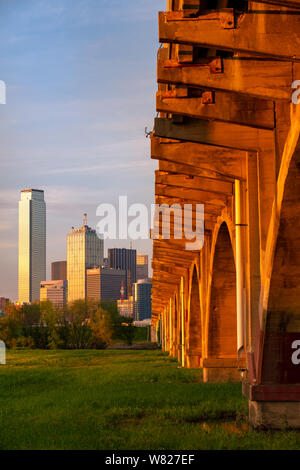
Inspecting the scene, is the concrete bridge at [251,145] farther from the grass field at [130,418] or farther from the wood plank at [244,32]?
the grass field at [130,418]

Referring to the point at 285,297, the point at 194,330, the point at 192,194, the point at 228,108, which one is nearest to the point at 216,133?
the point at 228,108

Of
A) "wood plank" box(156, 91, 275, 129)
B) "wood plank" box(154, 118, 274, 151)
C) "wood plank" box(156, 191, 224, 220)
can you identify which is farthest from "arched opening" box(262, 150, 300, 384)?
"wood plank" box(156, 191, 224, 220)

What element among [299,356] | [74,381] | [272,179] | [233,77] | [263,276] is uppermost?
[233,77]

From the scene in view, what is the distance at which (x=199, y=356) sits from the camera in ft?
123

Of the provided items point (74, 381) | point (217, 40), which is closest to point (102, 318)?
point (74, 381)

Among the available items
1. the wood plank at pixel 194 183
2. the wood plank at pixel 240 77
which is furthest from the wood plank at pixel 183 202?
the wood plank at pixel 240 77

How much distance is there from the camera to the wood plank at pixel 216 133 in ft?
43.8

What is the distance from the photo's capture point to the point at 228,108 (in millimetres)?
12344

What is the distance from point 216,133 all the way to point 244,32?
4.62m

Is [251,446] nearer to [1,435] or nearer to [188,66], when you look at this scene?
[1,435]

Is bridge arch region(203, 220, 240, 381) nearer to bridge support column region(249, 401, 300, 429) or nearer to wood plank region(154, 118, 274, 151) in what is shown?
wood plank region(154, 118, 274, 151)

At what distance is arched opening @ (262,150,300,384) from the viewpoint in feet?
36.6

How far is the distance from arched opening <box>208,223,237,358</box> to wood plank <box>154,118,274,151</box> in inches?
367
